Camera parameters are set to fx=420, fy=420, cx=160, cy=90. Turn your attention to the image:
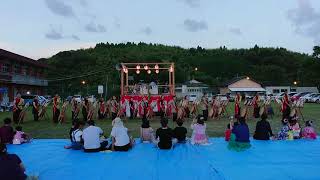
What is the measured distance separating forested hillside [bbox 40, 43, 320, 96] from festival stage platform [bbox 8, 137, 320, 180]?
4737 cm

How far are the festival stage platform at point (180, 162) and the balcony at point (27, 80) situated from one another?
4118cm

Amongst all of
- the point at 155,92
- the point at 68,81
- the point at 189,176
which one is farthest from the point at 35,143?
the point at 68,81

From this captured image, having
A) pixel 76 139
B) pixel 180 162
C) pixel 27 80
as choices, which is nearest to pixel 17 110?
pixel 76 139

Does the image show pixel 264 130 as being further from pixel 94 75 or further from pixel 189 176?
pixel 94 75

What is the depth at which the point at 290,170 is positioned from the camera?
9.50m

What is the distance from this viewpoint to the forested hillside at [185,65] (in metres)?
74.4

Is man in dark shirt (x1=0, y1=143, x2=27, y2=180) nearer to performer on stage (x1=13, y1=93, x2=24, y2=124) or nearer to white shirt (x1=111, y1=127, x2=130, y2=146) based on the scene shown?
white shirt (x1=111, y1=127, x2=130, y2=146)

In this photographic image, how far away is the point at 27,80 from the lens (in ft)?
186

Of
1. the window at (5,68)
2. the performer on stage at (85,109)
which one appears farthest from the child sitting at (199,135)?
the window at (5,68)

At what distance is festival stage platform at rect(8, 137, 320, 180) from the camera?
9.20 m

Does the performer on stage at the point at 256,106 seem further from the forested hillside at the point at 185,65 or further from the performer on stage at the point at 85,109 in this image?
the forested hillside at the point at 185,65

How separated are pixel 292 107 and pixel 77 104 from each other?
11.7 metres

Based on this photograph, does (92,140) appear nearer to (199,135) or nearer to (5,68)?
(199,135)

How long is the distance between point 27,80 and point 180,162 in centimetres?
Result: 4982
